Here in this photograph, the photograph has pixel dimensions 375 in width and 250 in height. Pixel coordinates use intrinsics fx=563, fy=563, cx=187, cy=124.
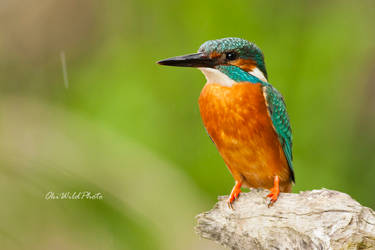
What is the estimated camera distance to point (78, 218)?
4438mm

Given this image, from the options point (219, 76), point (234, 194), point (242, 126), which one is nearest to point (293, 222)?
point (234, 194)

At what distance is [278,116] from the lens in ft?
11.6

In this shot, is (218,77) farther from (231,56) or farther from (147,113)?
(147,113)

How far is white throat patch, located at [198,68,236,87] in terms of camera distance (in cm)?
337

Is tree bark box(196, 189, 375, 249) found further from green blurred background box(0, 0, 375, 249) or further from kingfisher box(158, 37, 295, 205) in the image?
green blurred background box(0, 0, 375, 249)

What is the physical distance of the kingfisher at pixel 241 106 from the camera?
131 inches

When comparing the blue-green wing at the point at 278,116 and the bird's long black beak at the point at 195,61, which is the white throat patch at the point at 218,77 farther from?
the blue-green wing at the point at 278,116

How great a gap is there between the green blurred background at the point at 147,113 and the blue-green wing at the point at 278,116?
838 mm

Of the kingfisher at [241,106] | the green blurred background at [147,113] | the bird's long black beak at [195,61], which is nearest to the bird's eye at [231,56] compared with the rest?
the kingfisher at [241,106]

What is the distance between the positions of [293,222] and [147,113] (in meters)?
2.20

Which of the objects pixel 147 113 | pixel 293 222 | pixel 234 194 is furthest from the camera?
pixel 147 113

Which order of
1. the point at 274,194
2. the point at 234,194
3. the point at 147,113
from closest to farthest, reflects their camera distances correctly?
1. the point at 274,194
2. the point at 234,194
3. the point at 147,113

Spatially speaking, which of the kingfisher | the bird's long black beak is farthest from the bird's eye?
the bird's long black beak

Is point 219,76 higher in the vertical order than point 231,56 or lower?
lower
